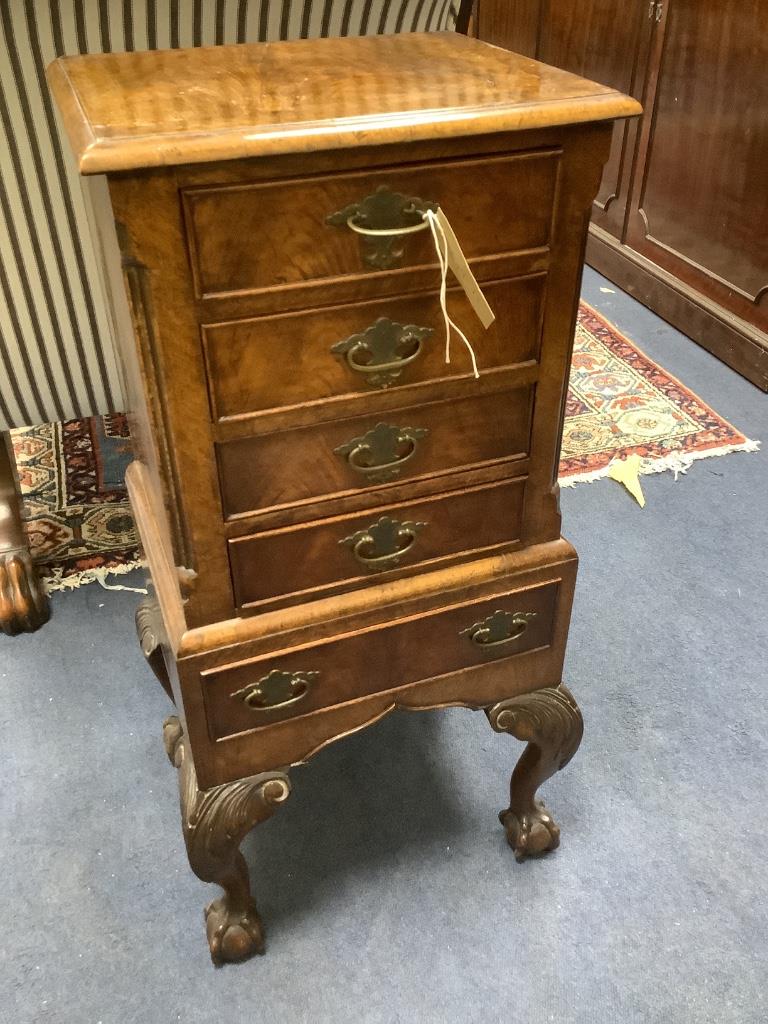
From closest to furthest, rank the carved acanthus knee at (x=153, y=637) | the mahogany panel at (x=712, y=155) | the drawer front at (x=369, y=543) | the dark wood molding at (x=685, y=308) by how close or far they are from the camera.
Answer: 1. the drawer front at (x=369, y=543)
2. the carved acanthus knee at (x=153, y=637)
3. the mahogany panel at (x=712, y=155)
4. the dark wood molding at (x=685, y=308)

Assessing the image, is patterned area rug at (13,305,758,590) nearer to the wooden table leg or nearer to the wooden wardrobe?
the wooden table leg

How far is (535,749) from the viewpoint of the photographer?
1116 millimetres

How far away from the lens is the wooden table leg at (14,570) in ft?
4.98

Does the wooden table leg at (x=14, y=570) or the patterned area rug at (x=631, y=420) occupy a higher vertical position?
the wooden table leg at (x=14, y=570)

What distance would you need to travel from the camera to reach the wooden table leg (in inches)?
59.7

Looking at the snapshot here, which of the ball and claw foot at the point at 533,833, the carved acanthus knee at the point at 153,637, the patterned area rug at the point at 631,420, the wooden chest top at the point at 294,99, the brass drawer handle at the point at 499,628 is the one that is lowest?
the patterned area rug at the point at 631,420

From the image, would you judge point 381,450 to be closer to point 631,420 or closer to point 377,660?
point 377,660

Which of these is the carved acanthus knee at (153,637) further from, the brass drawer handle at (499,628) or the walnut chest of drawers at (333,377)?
the brass drawer handle at (499,628)

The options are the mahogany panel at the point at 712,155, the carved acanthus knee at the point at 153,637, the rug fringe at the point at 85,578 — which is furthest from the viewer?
the mahogany panel at the point at 712,155

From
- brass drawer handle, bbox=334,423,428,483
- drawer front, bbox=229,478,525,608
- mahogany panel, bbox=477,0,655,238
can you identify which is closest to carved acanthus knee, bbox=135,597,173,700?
drawer front, bbox=229,478,525,608

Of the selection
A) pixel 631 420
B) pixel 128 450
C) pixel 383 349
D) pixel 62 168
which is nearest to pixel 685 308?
pixel 631 420

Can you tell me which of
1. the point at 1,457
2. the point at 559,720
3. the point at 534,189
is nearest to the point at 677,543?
the point at 559,720

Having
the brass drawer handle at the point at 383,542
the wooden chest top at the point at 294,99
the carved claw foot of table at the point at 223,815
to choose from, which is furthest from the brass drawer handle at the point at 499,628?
the wooden chest top at the point at 294,99

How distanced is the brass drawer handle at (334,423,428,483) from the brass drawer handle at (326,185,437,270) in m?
0.16
